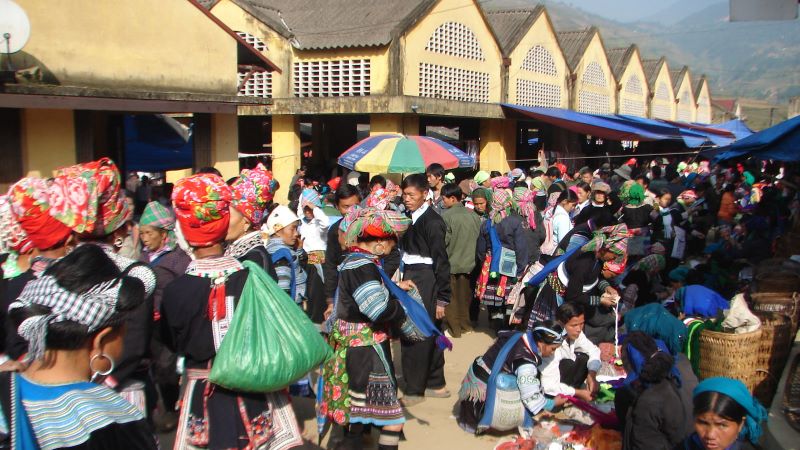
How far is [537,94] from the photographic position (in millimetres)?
21016

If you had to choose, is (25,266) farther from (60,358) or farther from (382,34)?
(382,34)

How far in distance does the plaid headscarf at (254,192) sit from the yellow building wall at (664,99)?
29410 mm

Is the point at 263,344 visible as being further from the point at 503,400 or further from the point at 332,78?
the point at 332,78

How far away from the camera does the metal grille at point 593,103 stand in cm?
2417

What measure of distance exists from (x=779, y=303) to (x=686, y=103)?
1365 inches

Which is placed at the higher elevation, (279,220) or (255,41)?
(255,41)

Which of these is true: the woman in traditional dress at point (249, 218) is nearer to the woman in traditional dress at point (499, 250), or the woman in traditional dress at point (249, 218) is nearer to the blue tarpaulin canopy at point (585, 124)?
the woman in traditional dress at point (499, 250)

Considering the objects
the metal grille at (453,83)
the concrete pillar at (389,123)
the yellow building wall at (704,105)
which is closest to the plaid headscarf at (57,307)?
the concrete pillar at (389,123)

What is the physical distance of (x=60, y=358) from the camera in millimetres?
2102

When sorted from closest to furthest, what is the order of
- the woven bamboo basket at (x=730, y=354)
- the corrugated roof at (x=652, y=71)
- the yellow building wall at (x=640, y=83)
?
the woven bamboo basket at (x=730, y=354) → the yellow building wall at (x=640, y=83) → the corrugated roof at (x=652, y=71)

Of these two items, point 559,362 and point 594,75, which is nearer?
point 559,362

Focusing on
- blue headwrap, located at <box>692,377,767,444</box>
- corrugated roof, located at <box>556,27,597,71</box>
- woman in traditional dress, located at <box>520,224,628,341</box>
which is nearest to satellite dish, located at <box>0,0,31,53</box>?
woman in traditional dress, located at <box>520,224,628,341</box>

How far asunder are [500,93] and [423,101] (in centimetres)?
442

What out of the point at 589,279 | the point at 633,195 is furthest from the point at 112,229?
the point at 633,195
